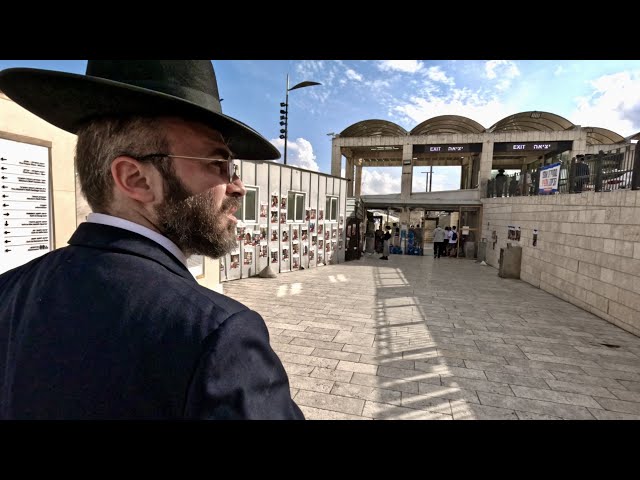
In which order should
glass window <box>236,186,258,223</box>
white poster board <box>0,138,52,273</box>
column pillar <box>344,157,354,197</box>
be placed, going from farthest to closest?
column pillar <box>344,157,354,197</box>, glass window <box>236,186,258,223</box>, white poster board <box>0,138,52,273</box>

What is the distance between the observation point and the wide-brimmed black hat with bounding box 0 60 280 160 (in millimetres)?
1066

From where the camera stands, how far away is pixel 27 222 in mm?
3596

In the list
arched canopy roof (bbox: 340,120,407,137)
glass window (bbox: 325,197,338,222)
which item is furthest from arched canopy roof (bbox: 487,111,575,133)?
glass window (bbox: 325,197,338,222)

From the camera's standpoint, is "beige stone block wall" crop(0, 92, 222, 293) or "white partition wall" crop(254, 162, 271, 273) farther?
"white partition wall" crop(254, 162, 271, 273)

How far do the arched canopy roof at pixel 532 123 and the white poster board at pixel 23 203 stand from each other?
89.2ft

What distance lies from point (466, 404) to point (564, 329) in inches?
173

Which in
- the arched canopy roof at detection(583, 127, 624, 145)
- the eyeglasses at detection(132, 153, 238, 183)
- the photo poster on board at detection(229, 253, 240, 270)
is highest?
the arched canopy roof at detection(583, 127, 624, 145)

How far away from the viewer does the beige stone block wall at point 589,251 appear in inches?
263

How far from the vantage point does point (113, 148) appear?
3.75 feet

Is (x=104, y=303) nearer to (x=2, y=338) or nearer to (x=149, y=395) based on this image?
(x=149, y=395)

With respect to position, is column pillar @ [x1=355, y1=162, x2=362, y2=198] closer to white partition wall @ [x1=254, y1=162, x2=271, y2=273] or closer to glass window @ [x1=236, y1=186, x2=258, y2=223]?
white partition wall @ [x1=254, y1=162, x2=271, y2=273]

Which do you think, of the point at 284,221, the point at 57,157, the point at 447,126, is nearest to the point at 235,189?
the point at 57,157

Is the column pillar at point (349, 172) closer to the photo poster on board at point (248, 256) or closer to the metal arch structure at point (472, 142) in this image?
the metal arch structure at point (472, 142)
